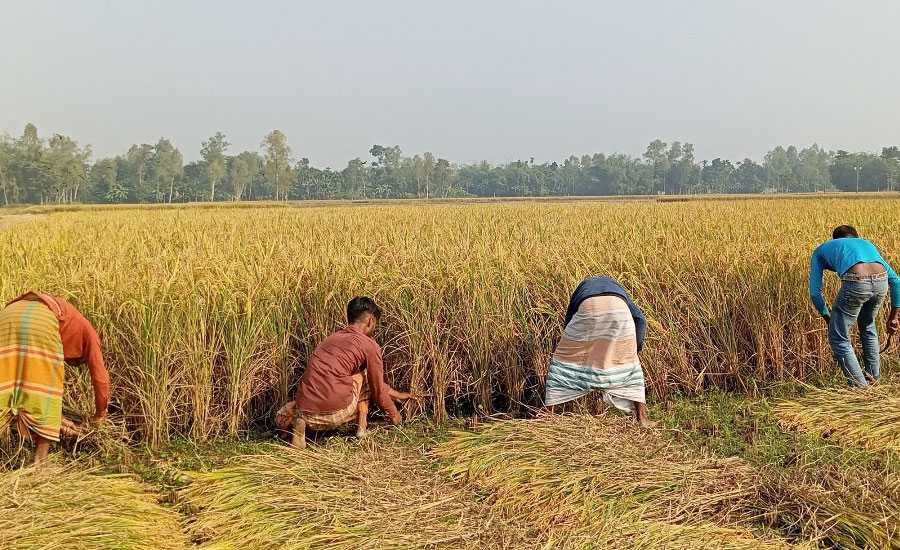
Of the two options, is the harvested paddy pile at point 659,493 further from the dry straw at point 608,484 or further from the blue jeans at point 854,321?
the blue jeans at point 854,321

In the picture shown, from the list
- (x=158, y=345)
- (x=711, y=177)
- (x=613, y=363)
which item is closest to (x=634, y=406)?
(x=613, y=363)

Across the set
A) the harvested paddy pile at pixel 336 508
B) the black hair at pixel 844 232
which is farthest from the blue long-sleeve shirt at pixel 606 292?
the black hair at pixel 844 232

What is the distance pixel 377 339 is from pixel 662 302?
6.92 feet

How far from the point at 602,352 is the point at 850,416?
1556 mm

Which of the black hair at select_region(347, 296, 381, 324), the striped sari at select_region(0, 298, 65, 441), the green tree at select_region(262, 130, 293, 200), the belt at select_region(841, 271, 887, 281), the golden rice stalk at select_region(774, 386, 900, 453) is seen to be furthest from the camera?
the green tree at select_region(262, 130, 293, 200)

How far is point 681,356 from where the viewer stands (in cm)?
454

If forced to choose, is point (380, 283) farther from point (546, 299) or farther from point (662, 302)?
point (662, 302)

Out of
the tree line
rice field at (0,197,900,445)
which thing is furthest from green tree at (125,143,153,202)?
rice field at (0,197,900,445)

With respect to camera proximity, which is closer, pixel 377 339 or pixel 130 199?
pixel 377 339

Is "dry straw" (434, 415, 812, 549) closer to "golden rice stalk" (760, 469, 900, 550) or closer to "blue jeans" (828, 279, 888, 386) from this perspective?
"golden rice stalk" (760, 469, 900, 550)

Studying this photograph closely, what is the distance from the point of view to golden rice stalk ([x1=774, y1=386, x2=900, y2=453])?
3512 mm

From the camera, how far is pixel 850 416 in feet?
12.5

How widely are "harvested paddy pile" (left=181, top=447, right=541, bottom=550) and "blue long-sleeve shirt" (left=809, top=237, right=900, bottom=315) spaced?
10.5 feet

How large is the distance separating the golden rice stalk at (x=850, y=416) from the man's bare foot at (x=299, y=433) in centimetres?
288
